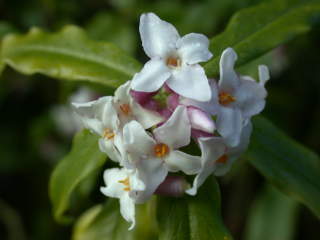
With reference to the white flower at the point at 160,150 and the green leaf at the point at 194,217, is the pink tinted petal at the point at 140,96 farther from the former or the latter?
the green leaf at the point at 194,217

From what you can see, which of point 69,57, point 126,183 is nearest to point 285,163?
point 126,183

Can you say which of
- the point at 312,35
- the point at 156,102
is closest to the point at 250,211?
the point at 312,35

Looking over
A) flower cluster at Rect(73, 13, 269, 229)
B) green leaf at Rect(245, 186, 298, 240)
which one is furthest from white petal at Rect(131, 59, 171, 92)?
green leaf at Rect(245, 186, 298, 240)

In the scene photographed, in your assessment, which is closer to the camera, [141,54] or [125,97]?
[125,97]

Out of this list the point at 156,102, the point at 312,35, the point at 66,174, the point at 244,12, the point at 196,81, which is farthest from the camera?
the point at 312,35

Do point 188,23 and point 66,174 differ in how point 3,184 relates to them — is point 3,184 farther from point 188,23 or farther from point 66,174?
point 66,174

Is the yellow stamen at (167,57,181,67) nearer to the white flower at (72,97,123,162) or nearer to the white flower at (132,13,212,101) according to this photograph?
the white flower at (132,13,212,101)
